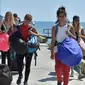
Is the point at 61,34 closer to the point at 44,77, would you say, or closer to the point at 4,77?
the point at 4,77

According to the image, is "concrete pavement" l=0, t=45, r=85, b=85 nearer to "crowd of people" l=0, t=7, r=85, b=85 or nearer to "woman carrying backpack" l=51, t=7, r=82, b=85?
"crowd of people" l=0, t=7, r=85, b=85

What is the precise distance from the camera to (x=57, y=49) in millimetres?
8547

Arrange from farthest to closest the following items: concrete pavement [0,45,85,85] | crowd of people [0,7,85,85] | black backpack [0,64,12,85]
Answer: concrete pavement [0,45,85,85] → crowd of people [0,7,85,85] → black backpack [0,64,12,85]

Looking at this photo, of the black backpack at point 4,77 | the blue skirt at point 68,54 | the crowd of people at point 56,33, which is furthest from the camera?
the crowd of people at point 56,33

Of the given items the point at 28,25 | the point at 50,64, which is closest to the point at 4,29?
the point at 28,25

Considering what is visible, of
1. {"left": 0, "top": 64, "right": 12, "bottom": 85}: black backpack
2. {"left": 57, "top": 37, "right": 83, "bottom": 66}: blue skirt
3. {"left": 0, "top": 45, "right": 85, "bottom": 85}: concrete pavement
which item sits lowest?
{"left": 0, "top": 45, "right": 85, "bottom": 85}: concrete pavement

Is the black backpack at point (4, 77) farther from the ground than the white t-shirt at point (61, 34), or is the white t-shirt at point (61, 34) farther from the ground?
the white t-shirt at point (61, 34)

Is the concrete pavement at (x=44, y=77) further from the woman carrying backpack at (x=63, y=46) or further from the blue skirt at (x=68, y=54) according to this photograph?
the blue skirt at (x=68, y=54)

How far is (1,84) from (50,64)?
709 cm

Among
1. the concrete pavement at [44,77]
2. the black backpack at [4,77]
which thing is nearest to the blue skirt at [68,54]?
the black backpack at [4,77]

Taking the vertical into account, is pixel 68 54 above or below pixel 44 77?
above

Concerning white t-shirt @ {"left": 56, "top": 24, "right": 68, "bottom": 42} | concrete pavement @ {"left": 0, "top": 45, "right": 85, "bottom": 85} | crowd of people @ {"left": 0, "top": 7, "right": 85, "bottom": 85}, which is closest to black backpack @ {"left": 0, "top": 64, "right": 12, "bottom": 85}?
crowd of people @ {"left": 0, "top": 7, "right": 85, "bottom": 85}

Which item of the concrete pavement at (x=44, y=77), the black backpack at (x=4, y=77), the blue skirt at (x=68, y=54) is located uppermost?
the blue skirt at (x=68, y=54)

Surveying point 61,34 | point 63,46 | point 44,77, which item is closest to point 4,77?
point 63,46
